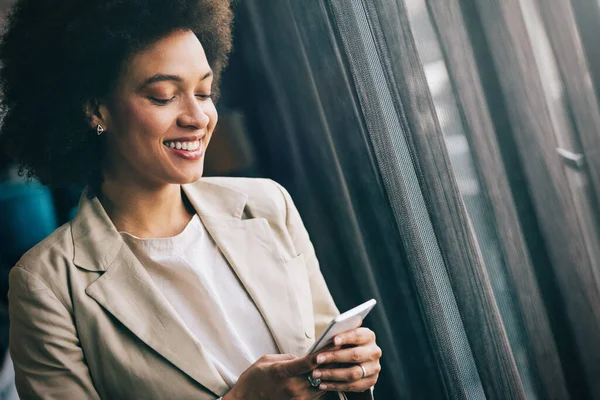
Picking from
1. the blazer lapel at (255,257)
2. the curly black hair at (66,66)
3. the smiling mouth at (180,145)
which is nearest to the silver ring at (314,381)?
the blazer lapel at (255,257)

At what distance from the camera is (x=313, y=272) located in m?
1.38

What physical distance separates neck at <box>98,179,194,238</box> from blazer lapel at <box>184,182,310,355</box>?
0.25 feet

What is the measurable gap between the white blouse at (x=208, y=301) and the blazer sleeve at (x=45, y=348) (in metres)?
0.20

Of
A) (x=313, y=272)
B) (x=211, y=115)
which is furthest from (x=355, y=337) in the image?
(x=211, y=115)

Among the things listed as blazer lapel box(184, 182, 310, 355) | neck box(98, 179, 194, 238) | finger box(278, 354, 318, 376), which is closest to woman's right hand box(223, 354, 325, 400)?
finger box(278, 354, 318, 376)

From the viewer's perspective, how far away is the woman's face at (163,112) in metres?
1.14

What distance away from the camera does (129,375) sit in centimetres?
111

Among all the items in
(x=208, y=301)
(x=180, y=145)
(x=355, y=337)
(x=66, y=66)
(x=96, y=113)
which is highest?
(x=66, y=66)

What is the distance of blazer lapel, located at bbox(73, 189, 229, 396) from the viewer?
1132 millimetres

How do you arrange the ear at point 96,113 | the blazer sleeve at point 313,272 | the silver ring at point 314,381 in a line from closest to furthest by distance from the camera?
the silver ring at point 314,381 < the ear at point 96,113 < the blazer sleeve at point 313,272

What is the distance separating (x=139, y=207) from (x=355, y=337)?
1.73 feet

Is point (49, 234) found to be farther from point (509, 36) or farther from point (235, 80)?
point (509, 36)

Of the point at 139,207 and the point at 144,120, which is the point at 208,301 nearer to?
the point at 139,207

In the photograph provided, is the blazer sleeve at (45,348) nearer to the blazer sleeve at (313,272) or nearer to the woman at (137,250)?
the woman at (137,250)
